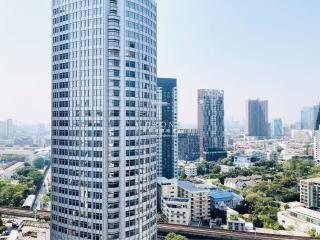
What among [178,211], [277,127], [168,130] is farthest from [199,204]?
[277,127]

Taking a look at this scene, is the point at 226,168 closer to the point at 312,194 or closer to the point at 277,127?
the point at 312,194

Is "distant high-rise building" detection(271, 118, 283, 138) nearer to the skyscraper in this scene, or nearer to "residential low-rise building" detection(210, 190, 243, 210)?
"residential low-rise building" detection(210, 190, 243, 210)

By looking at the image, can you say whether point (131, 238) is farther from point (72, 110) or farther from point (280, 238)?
point (280, 238)

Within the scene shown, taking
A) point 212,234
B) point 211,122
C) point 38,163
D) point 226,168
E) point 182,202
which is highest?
point 211,122

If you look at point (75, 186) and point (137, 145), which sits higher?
point (137, 145)

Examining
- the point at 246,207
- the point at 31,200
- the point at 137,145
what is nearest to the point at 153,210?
the point at 137,145

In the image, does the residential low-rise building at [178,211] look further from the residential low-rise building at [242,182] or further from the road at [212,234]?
the residential low-rise building at [242,182]

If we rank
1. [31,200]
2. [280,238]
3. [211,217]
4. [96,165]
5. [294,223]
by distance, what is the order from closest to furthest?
[96,165], [280,238], [294,223], [211,217], [31,200]

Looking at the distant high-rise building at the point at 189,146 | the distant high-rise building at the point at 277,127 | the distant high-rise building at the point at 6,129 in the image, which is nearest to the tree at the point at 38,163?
the distant high-rise building at the point at 189,146
